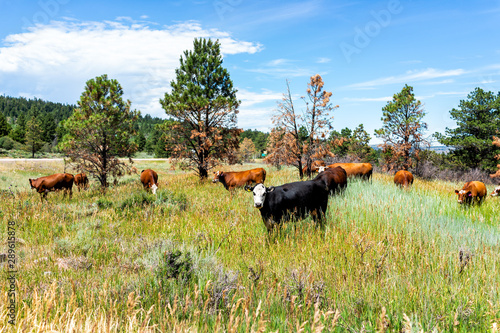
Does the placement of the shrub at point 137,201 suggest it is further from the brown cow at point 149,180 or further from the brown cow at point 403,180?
the brown cow at point 403,180

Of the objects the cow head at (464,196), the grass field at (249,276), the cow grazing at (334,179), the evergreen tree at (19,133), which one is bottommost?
the grass field at (249,276)

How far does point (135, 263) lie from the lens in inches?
162

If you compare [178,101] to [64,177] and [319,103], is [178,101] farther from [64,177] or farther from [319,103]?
[319,103]

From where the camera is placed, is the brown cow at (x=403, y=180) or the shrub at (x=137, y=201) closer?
the shrub at (x=137, y=201)

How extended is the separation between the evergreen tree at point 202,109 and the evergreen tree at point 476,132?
26.8 metres

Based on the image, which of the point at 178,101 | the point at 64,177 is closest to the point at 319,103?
the point at 178,101

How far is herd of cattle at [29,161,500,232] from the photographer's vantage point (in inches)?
244

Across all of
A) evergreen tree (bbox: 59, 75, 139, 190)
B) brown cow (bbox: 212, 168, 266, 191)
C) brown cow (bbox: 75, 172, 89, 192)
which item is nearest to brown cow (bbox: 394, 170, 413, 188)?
brown cow (bbox: 212, 168, 266, 191)

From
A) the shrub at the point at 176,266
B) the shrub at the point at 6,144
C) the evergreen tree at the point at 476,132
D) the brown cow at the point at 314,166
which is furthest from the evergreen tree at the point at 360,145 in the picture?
the shrub at the point at 6,144

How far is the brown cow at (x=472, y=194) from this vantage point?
28.7ft

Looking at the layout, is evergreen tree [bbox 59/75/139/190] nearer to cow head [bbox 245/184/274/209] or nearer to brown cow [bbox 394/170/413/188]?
cow head [bbox 245/184/274/209]

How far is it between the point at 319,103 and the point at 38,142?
66848 millimetres

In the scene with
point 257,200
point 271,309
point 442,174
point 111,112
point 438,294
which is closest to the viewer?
point 271,309

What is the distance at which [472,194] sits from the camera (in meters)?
8.84
